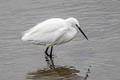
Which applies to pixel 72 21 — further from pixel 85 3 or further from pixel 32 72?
pixel 85 3

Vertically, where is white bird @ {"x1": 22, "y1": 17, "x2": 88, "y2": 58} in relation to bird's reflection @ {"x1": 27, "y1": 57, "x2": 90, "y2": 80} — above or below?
above

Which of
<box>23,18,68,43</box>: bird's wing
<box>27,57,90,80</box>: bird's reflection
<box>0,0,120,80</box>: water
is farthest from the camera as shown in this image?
<box>23,18,68,43</box>: bird's wing

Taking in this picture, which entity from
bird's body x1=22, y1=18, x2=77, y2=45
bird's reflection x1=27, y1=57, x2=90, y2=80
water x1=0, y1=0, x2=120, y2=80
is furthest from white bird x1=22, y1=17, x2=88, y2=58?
bird's reflection x1=27, y1=57, x2=90, y2=80

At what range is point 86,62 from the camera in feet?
25.0

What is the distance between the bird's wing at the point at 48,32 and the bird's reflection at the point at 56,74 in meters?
0.60

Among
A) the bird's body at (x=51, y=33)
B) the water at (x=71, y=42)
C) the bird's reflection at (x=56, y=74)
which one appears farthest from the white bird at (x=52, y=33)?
the bird's reflection at (x=56, y=74)

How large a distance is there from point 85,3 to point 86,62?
150 inches

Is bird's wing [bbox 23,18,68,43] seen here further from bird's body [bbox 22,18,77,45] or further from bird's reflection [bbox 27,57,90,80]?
bird's reflection [bbox 27,57,90,80]

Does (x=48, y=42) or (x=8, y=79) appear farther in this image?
(x=48, y=42)

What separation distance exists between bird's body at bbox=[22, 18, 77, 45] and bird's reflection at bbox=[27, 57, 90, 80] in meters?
0.59

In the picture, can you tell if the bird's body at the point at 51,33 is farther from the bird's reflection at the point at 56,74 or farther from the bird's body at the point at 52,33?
the bird's reflection at the point at 56,74

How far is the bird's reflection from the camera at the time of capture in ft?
23.1

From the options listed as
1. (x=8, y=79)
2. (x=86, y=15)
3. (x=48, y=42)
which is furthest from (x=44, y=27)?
(x=86, y=15)

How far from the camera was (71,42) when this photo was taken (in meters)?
8.74
